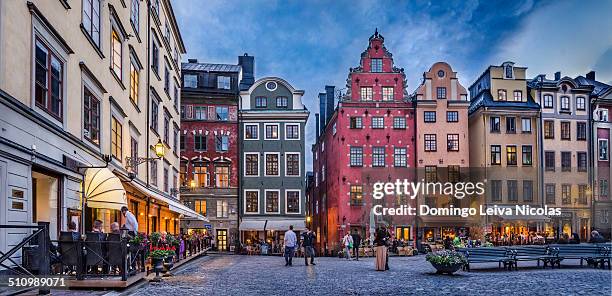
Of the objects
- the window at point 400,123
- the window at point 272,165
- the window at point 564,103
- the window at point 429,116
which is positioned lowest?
the window at point 272,165

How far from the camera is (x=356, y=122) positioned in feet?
165

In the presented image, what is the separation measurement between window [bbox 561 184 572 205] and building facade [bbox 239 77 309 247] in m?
21.3

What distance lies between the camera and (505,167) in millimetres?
51625

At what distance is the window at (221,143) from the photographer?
168 ft

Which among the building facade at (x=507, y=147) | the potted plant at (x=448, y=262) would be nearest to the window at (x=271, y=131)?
the building facade at (x=507, y=147)

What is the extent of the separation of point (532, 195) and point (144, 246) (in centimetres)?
4207

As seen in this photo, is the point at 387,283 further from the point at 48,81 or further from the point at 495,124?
the point at 495,124

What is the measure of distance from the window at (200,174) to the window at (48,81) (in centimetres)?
3526

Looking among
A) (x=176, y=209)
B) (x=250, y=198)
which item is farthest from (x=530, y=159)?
(x=176, y=209)

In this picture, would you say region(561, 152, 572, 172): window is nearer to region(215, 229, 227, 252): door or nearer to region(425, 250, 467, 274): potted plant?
region(215, 229, 227, 252): door

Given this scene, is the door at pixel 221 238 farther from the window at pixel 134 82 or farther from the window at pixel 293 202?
the window at pixel 134 82

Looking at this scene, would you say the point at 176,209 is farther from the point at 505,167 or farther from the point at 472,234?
the point at 505,167

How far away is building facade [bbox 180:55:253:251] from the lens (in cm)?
5059

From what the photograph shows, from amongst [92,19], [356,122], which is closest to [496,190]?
[356,122]
